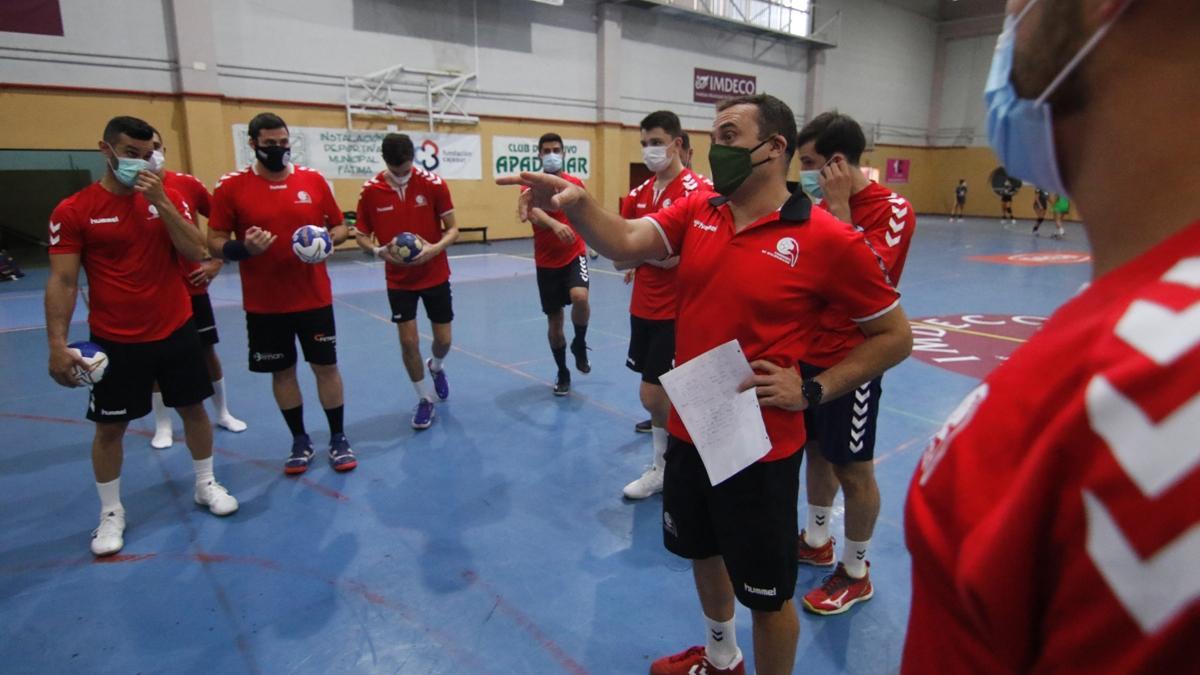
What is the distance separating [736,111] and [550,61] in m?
17.0

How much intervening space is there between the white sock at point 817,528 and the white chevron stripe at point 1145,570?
9.71 feet

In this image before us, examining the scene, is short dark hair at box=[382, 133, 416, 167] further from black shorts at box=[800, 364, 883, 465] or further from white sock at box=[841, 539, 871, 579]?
white sock at box=[841, 539, 871, 579]

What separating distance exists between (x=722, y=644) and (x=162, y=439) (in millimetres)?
4415

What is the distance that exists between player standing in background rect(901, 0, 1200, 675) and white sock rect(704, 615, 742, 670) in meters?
1.73

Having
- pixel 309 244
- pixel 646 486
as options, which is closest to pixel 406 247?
pixel 309 244

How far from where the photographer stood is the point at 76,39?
38.9 feet

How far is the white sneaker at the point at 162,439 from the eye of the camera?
15.7 ft

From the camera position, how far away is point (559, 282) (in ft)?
19.7

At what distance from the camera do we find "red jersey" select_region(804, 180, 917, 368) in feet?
9.16

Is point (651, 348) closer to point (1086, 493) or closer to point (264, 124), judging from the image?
point (264, 124)

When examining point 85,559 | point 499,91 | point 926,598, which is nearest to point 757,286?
point 926,598

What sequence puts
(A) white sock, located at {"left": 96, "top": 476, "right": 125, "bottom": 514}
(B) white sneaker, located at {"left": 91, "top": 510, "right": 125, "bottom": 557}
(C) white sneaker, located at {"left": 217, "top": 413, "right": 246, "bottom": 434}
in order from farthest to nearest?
(C) white sneaker, located at {"left": 217, "top": 413, "right": 246, "bottom": 434}
(A) white sock, located at {"left": 96, "top": 476, "right": 125, "bottom": 514}
(B) white sneaker, located at {"left": 91, "top": 510, "right": 125, "bottom": 557}

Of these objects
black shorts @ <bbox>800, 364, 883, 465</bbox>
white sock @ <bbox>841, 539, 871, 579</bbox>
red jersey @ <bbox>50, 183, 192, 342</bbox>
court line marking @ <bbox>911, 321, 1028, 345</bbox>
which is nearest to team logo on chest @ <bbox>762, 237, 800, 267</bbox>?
black shorts @ <bbox>800, 364, 883, 465</bbox>

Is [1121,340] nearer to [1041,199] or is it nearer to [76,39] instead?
[76,39]
